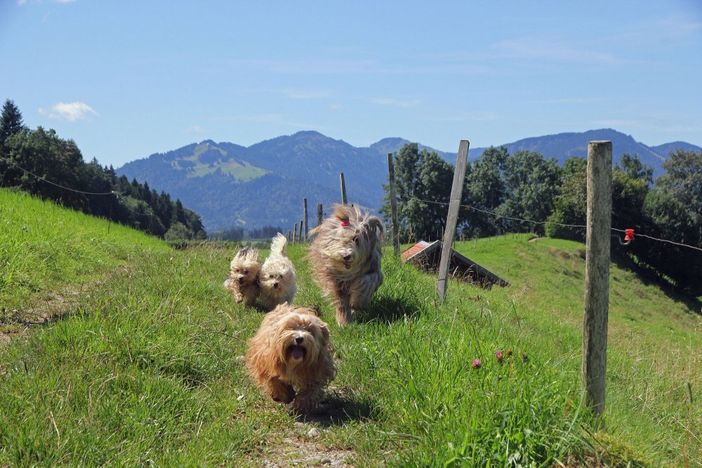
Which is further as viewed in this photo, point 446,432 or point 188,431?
point 188,431

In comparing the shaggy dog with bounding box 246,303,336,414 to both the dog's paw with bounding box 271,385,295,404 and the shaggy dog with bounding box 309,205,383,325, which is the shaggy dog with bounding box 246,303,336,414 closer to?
the dog's paw with bounding box 271,385,295,404

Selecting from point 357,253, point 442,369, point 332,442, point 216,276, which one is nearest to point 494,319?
point 357,253

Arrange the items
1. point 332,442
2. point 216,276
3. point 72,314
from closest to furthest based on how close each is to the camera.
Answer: point 332,442
point 72,314
point 216,276

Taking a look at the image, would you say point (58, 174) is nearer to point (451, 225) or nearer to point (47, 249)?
point (47, 249)

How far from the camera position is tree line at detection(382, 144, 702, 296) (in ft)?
210

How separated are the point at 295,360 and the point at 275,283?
4.07m

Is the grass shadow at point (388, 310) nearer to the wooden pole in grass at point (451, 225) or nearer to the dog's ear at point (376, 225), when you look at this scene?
the dog's ear at point (376, 225)

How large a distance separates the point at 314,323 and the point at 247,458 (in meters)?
1.41

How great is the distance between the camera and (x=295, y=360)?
17.6ft

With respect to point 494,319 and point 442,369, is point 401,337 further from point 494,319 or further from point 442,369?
point 494,319

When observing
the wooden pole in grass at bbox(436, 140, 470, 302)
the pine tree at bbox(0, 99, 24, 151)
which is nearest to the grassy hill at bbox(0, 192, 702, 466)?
the wooden pole in grass at bbox(436, 140, 470, 302)

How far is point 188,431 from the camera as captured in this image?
4641mm

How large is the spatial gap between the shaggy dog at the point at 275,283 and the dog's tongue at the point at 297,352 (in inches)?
157

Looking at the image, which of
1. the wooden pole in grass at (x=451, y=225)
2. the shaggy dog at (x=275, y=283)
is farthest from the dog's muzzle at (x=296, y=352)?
the wooden pole in grass at (x=451, y=225)
